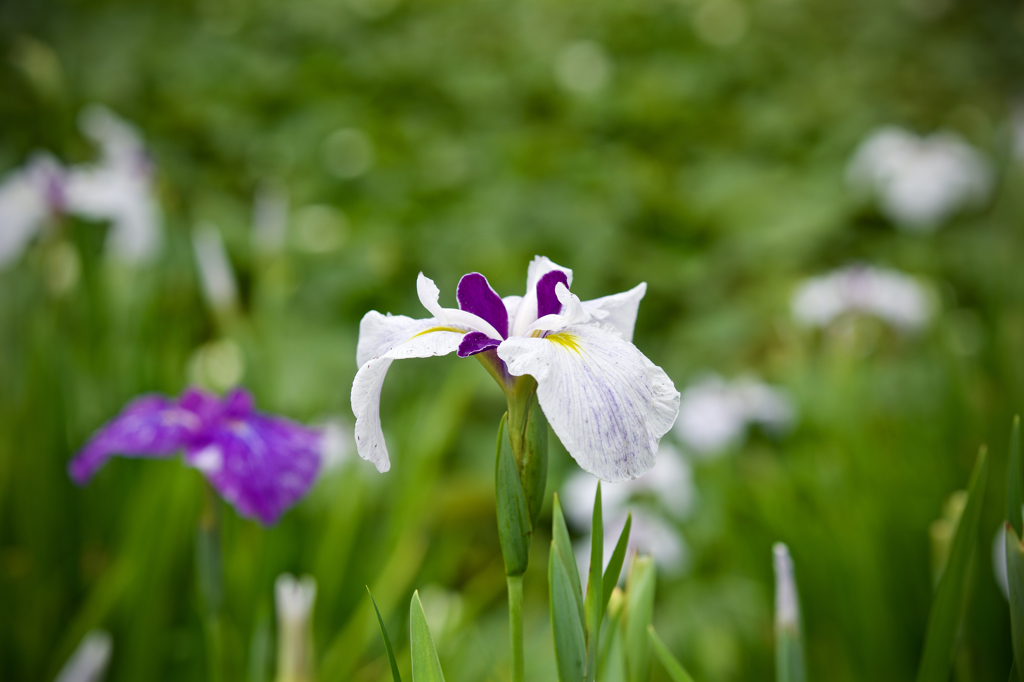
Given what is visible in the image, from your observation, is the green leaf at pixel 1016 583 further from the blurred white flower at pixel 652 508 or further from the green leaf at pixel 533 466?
the blurred white flower at pixel 652 508

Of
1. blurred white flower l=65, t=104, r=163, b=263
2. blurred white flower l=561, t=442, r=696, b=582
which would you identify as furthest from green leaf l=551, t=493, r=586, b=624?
blurred white flower l=65, t=104, r=163, b=263

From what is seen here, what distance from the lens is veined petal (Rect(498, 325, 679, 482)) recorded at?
286 mm

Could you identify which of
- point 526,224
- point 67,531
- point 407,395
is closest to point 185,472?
point 67,531

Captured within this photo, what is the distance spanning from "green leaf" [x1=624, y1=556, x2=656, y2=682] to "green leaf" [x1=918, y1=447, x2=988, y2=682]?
0.55ft

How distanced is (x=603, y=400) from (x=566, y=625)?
0.36ft

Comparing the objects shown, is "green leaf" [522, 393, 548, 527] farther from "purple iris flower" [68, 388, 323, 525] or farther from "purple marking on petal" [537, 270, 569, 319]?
"purple iris flower" [68, 388, 323, 525]

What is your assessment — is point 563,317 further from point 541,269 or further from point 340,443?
point 340,443

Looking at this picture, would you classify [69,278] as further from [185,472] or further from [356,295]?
[356,295]

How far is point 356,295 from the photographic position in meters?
1.70

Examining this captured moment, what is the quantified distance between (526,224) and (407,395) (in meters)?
0.86

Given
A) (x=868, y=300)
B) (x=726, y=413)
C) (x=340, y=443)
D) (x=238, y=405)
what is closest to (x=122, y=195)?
(x=340, y=443)

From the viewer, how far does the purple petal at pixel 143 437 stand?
0.52 m

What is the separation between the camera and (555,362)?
0.31 metres

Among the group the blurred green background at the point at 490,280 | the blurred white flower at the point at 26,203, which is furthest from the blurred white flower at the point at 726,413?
the blurred white flower at the point at 26,203
